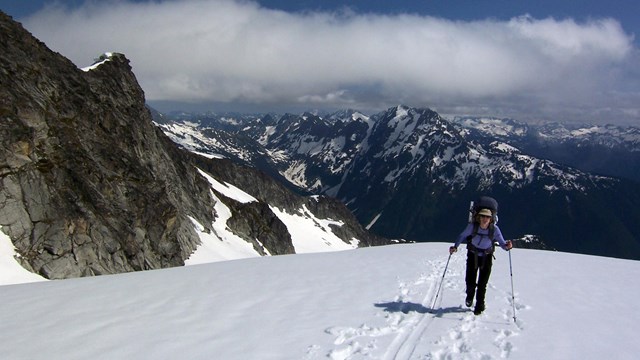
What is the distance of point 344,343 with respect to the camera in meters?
10.2

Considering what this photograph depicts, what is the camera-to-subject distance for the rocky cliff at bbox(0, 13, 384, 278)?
42.0 meters

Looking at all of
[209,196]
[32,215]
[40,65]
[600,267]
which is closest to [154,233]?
[32,215]

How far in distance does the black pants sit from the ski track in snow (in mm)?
607

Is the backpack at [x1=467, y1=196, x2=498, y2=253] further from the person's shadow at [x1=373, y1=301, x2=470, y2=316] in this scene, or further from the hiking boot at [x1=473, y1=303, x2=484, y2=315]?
the person's shadow at [x1=373, y1=301, x2=470, y2=316]

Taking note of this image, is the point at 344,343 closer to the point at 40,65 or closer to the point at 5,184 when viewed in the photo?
the point at 5,184

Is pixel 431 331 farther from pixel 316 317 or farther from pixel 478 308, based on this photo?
pixel 316 317

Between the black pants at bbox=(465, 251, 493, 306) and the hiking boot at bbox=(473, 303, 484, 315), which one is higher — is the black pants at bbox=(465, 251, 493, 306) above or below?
above

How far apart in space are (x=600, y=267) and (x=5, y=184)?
4706 centimetres

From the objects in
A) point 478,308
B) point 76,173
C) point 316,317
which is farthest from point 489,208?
point 76,173

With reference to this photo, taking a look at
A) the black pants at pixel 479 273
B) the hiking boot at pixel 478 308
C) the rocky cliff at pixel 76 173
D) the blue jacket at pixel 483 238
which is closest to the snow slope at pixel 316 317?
the hiking boot at pixel 478 308

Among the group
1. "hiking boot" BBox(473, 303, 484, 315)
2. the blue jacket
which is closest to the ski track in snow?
"hiking boot" BBox(473, 303, 484, 315)

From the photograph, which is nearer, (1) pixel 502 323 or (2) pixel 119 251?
(1) pixel 502 323

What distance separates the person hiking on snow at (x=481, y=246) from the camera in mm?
12289

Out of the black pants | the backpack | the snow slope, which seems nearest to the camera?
the snow slope
